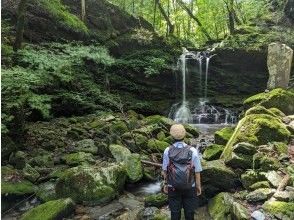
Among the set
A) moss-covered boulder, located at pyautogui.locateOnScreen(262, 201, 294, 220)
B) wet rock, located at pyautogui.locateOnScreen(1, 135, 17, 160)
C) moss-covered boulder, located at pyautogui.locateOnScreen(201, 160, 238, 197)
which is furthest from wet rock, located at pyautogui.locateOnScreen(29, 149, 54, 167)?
moss-covered boulder, located at pyautogui.locateOnScreen(262, 201, 294, 220)

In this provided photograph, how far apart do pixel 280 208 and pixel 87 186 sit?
3.74 metres

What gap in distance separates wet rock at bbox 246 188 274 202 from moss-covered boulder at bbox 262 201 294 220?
10.8 inches

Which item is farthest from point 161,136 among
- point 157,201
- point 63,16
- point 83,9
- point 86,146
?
point 83,9

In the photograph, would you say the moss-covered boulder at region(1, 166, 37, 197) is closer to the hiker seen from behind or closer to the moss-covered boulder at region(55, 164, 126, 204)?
the moss-covered boulder at region(55, 164, 126, 204)

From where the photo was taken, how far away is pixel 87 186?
23.9 ft

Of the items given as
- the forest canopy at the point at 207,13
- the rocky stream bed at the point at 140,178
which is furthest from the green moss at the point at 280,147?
the forest canopy at the point at 207,13

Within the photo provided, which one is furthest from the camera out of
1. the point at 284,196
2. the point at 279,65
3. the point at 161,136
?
the point at 279,65

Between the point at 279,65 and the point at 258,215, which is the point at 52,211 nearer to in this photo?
the point at 258,215

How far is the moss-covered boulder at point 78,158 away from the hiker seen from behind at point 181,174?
4439mm

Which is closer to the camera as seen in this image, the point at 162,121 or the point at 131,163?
the point at 131,163

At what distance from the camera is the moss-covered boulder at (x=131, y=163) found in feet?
27.6

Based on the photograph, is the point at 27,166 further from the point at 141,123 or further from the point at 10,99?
the point at 141,123

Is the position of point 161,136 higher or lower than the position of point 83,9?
lower

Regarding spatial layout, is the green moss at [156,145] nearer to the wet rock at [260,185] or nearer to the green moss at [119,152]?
the green moss at [119,152]
